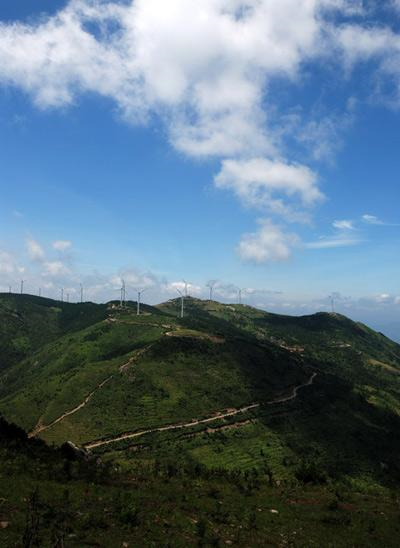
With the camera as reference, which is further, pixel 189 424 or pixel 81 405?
pixel 81 405

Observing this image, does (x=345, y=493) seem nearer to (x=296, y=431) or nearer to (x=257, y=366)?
(x=296, y=431)

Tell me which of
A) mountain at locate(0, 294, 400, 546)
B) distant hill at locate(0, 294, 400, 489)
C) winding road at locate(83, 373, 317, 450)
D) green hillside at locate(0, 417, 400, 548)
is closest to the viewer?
green hillside at locate(0, 417, 400, 548)

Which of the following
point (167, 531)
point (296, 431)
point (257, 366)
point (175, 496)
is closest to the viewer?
point (167, 531)

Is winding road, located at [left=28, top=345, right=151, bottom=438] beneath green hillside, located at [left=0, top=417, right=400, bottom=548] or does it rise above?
beneath

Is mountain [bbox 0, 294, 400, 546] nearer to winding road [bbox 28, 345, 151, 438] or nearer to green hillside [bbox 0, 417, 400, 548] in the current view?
green hillside [bbox 0, 417, 400, 548]

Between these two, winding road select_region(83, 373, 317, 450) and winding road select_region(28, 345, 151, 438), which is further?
winding road select_region(28, 345, 151, 438)

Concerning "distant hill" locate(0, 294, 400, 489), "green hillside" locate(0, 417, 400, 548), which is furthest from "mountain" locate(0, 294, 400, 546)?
"distant hill" locate(0, 294, 400, 489)

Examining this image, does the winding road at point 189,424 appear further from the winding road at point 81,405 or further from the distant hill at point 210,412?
the winding road at point 81,405

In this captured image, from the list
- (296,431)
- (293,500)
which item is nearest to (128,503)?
(293,500)

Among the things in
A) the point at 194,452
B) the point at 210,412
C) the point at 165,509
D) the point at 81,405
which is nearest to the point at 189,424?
the point at 210,412

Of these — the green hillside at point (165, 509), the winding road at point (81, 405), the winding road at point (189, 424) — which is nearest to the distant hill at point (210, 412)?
the winding road at point (189, 424)

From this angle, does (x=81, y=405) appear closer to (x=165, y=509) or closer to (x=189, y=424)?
(x=189, y=424)
